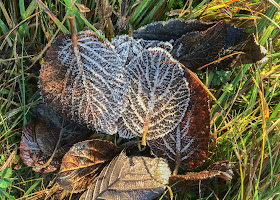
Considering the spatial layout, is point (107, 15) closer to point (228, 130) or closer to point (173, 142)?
point (173, 142)

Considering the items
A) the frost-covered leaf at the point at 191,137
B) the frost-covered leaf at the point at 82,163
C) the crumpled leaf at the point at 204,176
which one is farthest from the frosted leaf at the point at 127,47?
the crumpled leaf at the point at 204,176

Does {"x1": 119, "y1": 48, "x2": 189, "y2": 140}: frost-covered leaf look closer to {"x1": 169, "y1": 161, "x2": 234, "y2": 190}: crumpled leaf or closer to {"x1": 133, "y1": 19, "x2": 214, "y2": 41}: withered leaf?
{"x1": 133, "y1": 19, "x2": 214, "y2": 41}: withered leaf

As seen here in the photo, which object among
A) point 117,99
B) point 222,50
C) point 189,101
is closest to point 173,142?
point 189,101

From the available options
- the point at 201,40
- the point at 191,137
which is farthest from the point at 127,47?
the point at 191,137

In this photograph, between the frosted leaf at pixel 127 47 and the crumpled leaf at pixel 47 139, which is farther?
the crumpled leaf at pixel 47 139

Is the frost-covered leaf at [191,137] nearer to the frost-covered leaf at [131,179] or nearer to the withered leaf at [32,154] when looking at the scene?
the frost-covered leaf at [131,179]

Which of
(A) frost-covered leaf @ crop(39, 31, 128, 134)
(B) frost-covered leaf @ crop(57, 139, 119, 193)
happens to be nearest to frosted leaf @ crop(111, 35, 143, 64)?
(A) frost-covered leaf @ crop(39, 31, 128, 134)
